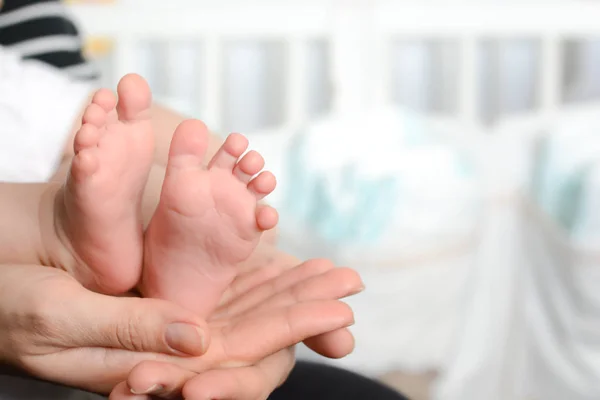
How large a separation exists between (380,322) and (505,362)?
12.3 inches

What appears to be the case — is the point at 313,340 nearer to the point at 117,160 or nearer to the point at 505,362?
the point at 117,160

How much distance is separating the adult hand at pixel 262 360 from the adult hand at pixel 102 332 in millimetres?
14

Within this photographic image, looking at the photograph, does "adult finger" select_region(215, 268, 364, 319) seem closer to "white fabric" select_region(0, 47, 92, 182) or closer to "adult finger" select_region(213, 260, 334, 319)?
"adult finger" select_region(213, 260, 334, 319)

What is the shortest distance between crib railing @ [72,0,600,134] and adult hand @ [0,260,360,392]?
1140mm

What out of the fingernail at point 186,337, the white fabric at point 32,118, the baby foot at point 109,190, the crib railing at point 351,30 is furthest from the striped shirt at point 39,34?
the crib railing at point 351,30

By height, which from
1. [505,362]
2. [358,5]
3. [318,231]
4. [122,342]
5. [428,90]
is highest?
[358,5]

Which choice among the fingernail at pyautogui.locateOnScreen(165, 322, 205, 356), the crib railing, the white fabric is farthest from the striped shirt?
the crib railing

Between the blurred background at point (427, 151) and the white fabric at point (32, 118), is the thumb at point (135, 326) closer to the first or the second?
the white fabric at point (32, 118)

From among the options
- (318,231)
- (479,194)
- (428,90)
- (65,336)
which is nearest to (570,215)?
(479,194)

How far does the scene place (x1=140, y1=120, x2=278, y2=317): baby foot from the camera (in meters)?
0.38

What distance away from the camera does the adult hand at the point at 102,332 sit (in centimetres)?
33

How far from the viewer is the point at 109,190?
37cm

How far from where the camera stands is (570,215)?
120cm

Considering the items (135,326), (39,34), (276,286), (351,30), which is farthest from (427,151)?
(135,326)
